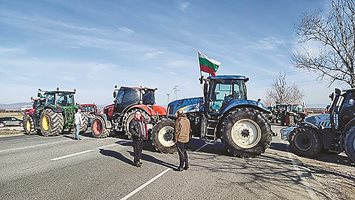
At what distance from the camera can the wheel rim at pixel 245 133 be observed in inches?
416

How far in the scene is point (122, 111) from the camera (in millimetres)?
16344

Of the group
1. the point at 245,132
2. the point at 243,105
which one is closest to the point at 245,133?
the point at 245,132

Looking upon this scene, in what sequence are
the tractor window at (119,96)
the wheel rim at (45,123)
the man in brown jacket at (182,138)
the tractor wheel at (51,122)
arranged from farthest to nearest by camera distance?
1. the wheel rim at (45,123)
2. the tractor wheel at (51,122)
3. the tractor window at (119,96)
4. the man in brown jacket at (182,138)

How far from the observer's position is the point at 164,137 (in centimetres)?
1145

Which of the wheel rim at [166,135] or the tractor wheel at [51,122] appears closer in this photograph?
the wheel rim at [166,135]

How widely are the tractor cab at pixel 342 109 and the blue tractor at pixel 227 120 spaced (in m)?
2.21

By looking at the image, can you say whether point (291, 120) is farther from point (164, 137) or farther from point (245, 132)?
point (164, 137)

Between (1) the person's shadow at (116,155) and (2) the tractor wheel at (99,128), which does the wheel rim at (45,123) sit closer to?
(2) the tractor wheel at (99,128)

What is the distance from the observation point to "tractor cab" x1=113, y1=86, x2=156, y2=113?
1678 cm

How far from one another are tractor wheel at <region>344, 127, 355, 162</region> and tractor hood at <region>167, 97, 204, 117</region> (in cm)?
489

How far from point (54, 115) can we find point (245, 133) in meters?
11.5

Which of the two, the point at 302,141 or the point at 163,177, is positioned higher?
the point at 302,141

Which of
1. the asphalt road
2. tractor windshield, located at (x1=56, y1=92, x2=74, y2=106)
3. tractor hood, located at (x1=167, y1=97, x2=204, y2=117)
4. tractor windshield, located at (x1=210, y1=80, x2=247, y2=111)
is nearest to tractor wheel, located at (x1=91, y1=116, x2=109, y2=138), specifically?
tractor windshield, located at (x1=56, y1=92, x2=74, y2=106)

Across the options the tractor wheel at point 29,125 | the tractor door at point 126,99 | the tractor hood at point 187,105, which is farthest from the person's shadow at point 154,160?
the tractor wheel at point 29,125
